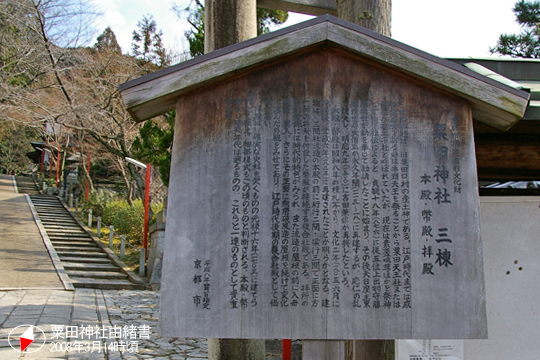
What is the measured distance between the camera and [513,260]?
13.4 ft

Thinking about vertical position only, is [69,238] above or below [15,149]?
below

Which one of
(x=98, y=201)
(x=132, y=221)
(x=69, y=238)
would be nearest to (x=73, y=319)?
(x=132, y=221)

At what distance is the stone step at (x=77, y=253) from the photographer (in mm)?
14637

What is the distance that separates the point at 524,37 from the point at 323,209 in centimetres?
1557

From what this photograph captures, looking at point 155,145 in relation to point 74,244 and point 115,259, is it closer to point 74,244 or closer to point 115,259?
point 115,259

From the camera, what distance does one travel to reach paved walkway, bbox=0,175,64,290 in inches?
426

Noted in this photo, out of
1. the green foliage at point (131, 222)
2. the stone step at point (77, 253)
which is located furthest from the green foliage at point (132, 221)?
the stone step at point (77, 253)

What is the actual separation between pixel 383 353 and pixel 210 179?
2.77 metres

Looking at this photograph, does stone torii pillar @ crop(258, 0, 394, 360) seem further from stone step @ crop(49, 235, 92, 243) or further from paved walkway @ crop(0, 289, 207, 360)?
stone step @ crop(49, 235, 92, 243)

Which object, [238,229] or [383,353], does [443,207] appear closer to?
[238,229]

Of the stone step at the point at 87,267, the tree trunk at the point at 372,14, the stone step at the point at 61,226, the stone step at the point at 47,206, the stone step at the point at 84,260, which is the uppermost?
the stone step at the point at 47,206

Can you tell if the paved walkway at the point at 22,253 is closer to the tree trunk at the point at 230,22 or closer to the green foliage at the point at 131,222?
the green foliage at the point at 131,222

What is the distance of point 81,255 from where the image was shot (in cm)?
1479

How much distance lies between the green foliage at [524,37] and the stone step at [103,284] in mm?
14446
